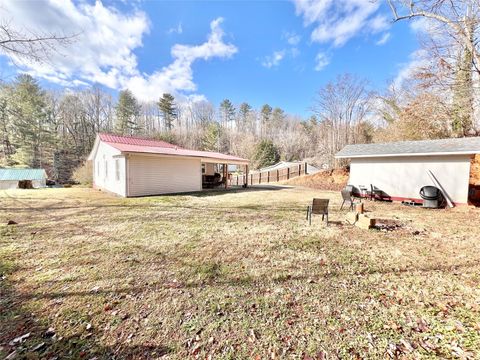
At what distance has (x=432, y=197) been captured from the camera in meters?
9.14

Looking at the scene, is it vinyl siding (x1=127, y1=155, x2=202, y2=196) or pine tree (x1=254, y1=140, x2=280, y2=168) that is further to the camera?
pine tree (x1=254, y1=140, x2=280, y2=168)

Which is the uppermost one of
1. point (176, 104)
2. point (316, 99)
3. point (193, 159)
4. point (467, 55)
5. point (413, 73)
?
point (176, 104)

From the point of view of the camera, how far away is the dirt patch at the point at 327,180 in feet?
59.6

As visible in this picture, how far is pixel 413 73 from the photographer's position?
13.4 metres

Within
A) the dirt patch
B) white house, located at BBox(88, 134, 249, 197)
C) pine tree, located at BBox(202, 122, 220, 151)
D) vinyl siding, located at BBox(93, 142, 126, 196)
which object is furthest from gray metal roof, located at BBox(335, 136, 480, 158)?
pine tree, located at BBox(202, 122, 220, 151)

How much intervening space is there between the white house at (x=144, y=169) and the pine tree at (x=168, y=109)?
3173 cm

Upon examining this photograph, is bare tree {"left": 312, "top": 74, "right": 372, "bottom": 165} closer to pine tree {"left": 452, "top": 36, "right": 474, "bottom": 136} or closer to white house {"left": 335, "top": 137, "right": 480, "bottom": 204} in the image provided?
pine tree {"left": 452, "top": 36, "right": 474, "bottom": 136}

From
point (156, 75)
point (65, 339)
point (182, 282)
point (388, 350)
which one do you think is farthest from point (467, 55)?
point (156, 75)

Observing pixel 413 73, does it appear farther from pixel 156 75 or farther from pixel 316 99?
pixel 156 75

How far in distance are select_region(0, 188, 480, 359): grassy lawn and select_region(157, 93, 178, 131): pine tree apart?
143 feet

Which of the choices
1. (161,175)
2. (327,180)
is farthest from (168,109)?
(327,180)

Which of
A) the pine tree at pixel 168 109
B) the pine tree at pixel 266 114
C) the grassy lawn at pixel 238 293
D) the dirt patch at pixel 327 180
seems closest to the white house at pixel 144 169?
the grassy lawn at pixel 238 293

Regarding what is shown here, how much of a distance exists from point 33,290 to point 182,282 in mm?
2092

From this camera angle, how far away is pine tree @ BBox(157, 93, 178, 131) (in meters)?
44.7
